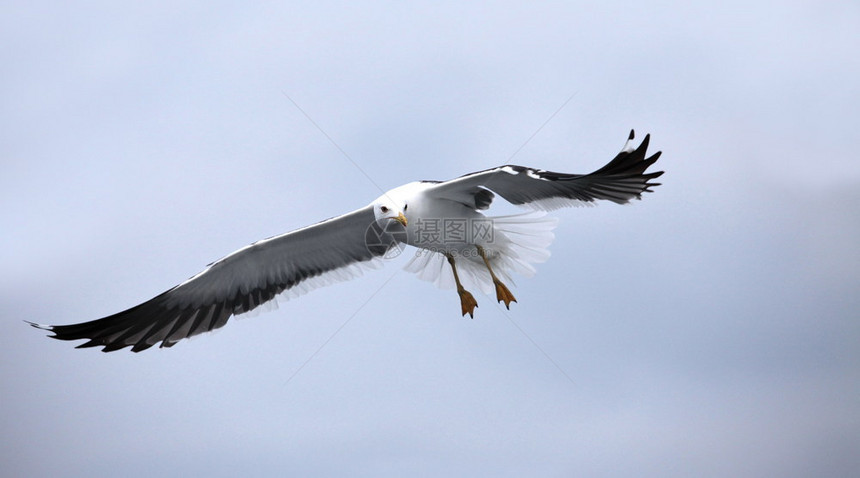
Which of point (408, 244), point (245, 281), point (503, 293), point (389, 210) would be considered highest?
point (503, 293)

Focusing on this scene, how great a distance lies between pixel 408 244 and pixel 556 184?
142cm

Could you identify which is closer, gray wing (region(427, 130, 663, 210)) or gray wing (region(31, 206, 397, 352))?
gray wing (region(427, 130, 663, 210))

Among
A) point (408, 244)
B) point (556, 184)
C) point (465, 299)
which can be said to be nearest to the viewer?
point (556, 184)

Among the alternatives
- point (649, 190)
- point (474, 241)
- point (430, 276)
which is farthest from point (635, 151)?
point (430, 276)

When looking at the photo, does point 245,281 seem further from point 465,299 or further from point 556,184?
point 556,184

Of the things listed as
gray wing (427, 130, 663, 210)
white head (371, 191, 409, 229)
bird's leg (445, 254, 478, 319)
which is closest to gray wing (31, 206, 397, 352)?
white head (371, 191, 409, 229)

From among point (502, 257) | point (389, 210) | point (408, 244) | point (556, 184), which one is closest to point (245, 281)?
point (408, 244)

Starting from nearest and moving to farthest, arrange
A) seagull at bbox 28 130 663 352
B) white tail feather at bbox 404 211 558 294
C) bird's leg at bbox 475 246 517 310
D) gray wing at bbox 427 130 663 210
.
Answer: gray wing at bbox 427 130 663 210, seagull at bbox 28 130 663 352, white tail feather at bbox 404 211 558 294, bird's leg at bbox 475 246 517 310

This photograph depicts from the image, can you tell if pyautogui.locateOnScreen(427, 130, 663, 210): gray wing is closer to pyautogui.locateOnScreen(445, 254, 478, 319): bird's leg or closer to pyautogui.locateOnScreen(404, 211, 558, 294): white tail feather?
pyautogui.locateOnScreen(404, 211, 558, 294): white tail feather

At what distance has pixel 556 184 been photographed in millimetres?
5996

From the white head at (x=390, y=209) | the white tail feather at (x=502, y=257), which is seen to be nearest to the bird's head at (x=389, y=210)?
the white head at (x=390, y=209)

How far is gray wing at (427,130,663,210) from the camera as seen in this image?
18.4ft

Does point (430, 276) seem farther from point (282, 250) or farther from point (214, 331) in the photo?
point (214, 331)

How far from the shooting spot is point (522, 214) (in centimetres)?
639
